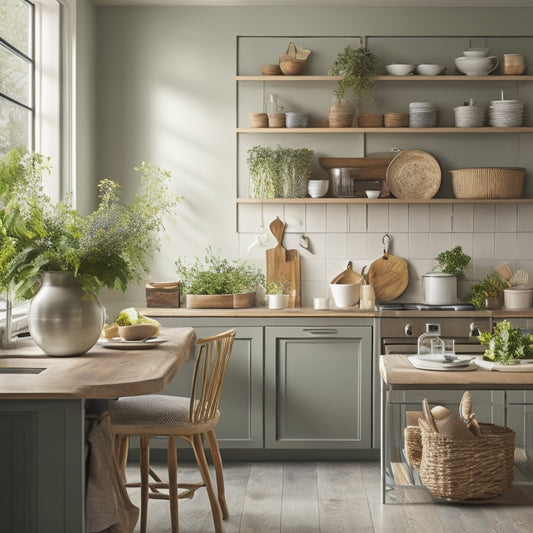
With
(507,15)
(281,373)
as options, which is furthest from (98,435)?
(507,15)

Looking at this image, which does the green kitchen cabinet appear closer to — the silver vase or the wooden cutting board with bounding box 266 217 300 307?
the wooden cutting board with bounding box 266 217 300 307

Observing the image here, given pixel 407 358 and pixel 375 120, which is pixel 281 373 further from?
pixel 375 120

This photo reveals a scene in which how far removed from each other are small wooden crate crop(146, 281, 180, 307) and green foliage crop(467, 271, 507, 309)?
1944 mm

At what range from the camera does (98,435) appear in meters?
2.65

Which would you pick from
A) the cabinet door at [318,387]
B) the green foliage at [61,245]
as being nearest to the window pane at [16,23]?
the green foliage at [61,245]

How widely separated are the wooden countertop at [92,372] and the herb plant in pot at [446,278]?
2186 mm

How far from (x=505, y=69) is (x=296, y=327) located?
7.34ft

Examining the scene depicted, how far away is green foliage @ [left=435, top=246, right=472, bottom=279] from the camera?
17.1ft

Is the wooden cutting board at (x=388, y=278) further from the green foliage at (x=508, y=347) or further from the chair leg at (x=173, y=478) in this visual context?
the chair leg at (x=173, y=478)

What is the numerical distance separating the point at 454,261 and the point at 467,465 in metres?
1.70

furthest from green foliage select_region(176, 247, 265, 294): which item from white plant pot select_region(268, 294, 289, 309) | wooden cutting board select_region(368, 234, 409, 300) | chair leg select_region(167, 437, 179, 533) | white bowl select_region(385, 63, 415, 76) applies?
chair leg select_region(167, 437, 179, 533)

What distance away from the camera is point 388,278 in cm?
533

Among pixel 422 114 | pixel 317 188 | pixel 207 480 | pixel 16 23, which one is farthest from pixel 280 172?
pixel 207 480

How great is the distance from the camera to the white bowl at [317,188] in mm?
5164
